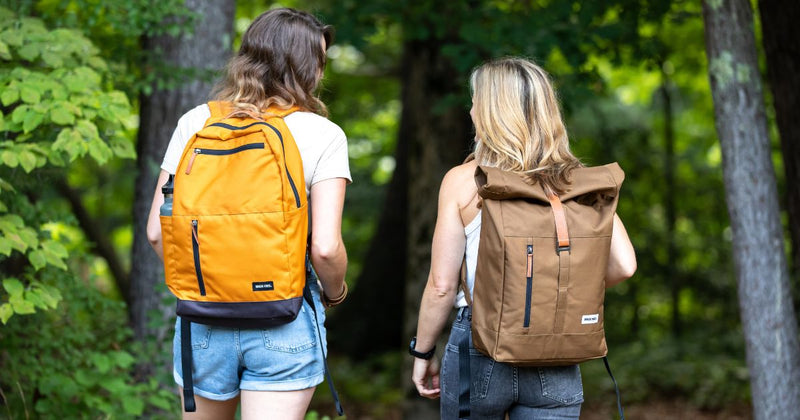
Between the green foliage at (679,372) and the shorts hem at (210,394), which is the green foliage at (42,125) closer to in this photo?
the shorts hem at (210,394)

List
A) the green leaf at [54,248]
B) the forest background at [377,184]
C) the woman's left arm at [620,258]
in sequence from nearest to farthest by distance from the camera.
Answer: the woman's left arm at [620,258] < the green leaf at [54,248] < the forest background at [377,184]

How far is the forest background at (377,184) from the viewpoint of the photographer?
383cm

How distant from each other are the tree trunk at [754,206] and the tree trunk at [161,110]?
280 centimetres

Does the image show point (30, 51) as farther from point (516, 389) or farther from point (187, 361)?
point (516, 389)

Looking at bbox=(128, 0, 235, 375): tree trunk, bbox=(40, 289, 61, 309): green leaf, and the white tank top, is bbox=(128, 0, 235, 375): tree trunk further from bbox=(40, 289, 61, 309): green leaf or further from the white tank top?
the white tank top

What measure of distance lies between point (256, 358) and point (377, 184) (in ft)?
31.6

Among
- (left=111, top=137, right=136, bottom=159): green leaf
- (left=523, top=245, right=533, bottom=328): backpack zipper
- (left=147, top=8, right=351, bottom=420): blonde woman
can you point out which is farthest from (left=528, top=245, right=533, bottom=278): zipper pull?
(left=111, top=137, right=136, bottom=159): green leaf

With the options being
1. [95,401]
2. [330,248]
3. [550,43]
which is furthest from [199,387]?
[550,43]

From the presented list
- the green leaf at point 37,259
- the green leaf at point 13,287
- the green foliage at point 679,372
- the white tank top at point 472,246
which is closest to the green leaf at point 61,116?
the green leaf at point 37,259

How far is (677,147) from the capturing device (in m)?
12.2

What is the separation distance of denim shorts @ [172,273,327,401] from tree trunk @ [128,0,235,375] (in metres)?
2.25

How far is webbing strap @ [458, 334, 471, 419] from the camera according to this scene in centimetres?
254

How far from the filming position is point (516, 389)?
2.52 meters

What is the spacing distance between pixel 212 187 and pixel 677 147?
11142 mm
